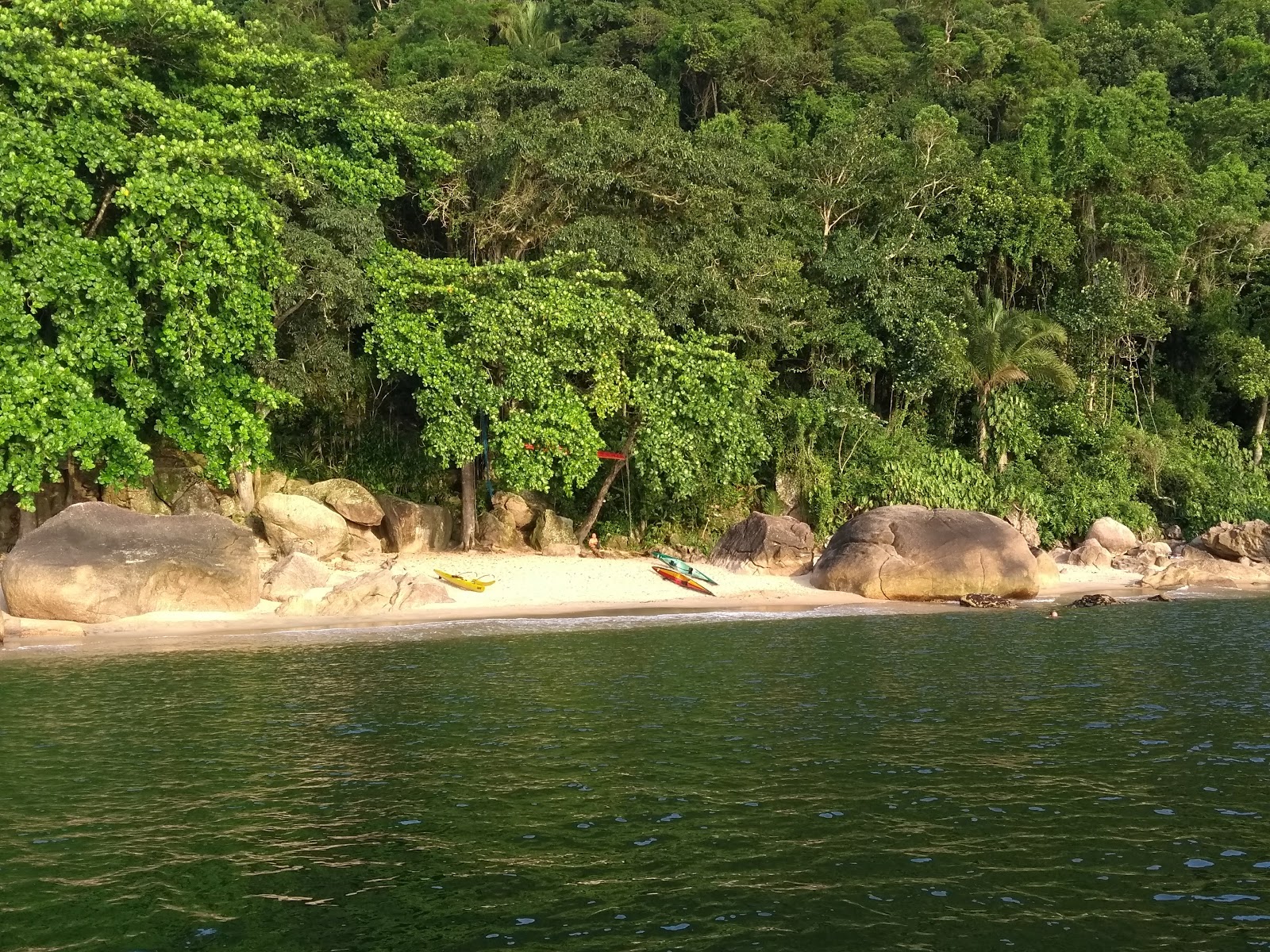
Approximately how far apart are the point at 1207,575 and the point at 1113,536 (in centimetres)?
359

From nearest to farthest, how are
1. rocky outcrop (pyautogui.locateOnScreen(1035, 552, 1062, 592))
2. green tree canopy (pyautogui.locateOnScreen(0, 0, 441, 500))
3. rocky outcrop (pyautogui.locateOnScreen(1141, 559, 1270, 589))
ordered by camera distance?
green tree canopy (pyautogui.locateOnScreen(0, 0, 441, 500))
rocky outcrop (pyautogui.locateOnScreen(1035, 552, 1062, 592))
rocky outcrop (pyautogui.locateOnScreen(1141, 559, 1270, 589))

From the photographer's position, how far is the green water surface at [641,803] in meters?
7.64

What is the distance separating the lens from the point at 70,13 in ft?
80.2

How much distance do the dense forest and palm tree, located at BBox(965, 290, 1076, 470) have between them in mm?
117

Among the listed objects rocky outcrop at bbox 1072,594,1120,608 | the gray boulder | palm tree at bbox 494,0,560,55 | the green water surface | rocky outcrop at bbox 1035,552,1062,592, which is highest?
palm tree at bbox 494,0,560,55

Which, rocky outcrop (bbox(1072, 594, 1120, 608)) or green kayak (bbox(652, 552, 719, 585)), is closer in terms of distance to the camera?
rocky outcrop (bbox(1072, 594, 1120, 608))

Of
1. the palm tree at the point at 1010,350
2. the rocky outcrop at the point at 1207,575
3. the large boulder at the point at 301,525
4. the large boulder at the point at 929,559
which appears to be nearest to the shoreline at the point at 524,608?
the large boulder at the point at 929,559

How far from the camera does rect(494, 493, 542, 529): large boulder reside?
1235 inches

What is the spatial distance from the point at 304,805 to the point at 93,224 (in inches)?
744

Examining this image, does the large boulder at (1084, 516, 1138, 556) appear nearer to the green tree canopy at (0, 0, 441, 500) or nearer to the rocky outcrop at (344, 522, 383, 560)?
the rocky outcrop at (344, 522, 383, 560)

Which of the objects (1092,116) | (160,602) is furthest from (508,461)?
(1092,116)

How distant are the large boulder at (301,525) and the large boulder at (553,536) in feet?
18.0

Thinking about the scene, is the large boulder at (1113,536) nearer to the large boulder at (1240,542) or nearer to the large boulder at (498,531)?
the large boulder at (1240,542)

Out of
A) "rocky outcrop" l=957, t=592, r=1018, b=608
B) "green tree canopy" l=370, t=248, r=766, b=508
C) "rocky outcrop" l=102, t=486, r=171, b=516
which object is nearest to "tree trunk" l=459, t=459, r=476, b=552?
"green tree canopy" l=370, t=248, r=766, b=508
